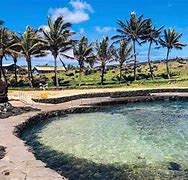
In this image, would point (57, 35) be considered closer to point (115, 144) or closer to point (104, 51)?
point (104, 51)

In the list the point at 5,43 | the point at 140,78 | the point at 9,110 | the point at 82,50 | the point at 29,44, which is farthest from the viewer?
the point at 140,78

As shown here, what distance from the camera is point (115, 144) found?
21.7 m

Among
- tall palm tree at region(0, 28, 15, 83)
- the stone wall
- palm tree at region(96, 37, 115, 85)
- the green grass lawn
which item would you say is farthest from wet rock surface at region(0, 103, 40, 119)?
palm tree at region(96, 37, 115, 85)

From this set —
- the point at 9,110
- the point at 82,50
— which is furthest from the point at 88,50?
→ the point at 9,110

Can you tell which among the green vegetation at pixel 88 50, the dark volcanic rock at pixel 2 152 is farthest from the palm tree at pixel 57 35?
the dark volcanic rock at pixel 2 152

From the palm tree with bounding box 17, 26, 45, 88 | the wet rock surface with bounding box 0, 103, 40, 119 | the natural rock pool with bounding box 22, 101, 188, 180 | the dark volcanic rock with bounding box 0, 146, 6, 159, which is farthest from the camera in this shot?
the palm tree with bounding box 17, 26, 45, 88

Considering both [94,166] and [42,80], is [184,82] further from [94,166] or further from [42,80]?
[94,166]

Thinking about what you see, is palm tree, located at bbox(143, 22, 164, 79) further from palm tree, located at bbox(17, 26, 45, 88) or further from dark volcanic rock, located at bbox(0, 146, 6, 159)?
dark volcanic rock, located at bbox(0, 146, 6, 159)

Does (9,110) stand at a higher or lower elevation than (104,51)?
lower

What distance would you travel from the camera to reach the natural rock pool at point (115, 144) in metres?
16.2

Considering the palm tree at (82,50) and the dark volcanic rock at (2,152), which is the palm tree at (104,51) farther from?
the dark volcanic rock at (2,152)

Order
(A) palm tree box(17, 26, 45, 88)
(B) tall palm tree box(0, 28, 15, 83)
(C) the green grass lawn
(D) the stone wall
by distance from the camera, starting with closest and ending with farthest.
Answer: (D) the stone wall → (B) tall palm tree box(0, 28, 15, 83) → (A) palm tree box(17, 26, 45, 88) → (C) the green grass lawn

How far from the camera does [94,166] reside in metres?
16.8

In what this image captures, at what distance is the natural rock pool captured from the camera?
639 inches
